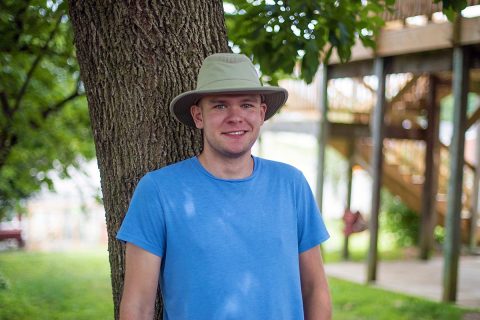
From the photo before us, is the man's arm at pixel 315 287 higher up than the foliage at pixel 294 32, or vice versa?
the foliage at pixel 294 32

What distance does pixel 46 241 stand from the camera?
1820 centimetres

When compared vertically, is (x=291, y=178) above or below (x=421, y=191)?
above

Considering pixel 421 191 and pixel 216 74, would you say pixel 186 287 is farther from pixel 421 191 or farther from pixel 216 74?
pixel 421 191

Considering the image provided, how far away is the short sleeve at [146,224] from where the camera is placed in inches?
88.8

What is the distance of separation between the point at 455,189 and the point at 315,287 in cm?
→ 565

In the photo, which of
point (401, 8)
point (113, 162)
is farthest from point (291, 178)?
point (401, 8)

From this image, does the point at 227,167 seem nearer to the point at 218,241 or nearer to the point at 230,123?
the point at 230,123

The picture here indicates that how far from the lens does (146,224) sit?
227 cm

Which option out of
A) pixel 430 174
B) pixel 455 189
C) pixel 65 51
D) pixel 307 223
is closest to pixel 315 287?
pixel 307 223

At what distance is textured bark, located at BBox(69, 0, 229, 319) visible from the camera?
277 cm

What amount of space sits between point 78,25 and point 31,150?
5889 millimetres

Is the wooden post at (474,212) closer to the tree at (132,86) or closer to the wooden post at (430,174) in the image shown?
the wooden post at (430,174)

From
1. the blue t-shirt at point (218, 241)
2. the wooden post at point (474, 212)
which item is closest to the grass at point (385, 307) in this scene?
the wooden post at point (474, 212)

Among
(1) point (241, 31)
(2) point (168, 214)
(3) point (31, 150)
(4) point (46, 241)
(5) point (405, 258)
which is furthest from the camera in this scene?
(4) point (46, 241)
